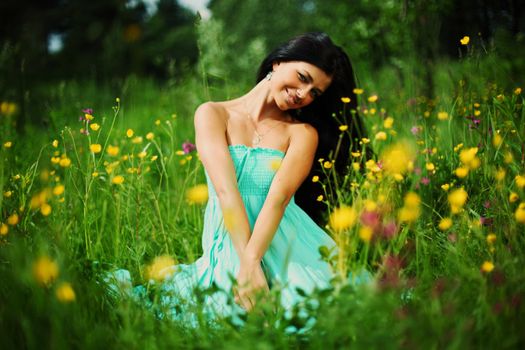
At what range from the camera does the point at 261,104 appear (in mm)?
2248

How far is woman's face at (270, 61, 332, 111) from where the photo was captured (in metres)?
2.13

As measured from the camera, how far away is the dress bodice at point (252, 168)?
6.84ft

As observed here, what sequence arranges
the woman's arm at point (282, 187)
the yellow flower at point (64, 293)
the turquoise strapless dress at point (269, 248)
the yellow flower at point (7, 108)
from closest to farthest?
1. the yellow flower at point (64, 293)
2. the woman's arm at point (282, 187)
3. the turquoise strapless dress at point (269, 248)
4. the yellow flower at point (7, 108)

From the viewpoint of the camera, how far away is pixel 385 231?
1.50 meters

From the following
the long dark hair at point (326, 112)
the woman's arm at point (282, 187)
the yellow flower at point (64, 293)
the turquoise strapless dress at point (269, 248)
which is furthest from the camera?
the long dark hair at point (326, 112)

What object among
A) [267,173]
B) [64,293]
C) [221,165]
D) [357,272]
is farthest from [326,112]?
[64,293]

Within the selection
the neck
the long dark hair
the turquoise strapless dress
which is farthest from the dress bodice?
the long dark hair

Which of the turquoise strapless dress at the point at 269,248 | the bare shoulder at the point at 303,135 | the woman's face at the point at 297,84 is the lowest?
the turquoise strapless dress at the point at 269,248

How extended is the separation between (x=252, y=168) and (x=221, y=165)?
20cm

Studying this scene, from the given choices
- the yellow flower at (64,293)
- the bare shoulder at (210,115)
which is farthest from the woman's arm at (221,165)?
the yellow flower at (64,293)

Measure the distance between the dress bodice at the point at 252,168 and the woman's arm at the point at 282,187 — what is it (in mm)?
87

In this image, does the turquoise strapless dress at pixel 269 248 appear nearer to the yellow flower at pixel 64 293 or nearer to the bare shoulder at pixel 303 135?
the bare shoulder at pixel 303 135

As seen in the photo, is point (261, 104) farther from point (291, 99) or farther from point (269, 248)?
point (269, 248)

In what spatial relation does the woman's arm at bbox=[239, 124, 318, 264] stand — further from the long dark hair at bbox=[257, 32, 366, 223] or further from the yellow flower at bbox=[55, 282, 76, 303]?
the yellow flower at bbox=[55, 282, 76, 303]
